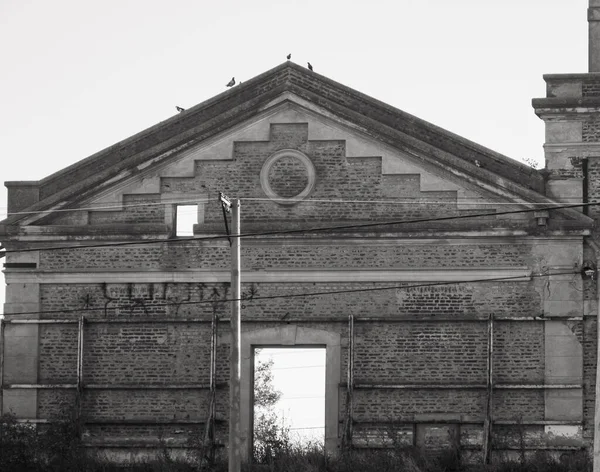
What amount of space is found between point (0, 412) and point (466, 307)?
8.86 metres

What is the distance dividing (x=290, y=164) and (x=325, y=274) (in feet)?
7.08

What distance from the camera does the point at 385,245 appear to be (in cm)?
3064

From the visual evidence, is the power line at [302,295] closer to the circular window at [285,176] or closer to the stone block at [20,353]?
the stone block at [20,353]

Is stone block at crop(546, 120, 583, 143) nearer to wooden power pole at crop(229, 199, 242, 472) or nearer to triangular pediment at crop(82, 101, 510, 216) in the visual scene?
triangular pediment at crop(82, 101, 510, 216)

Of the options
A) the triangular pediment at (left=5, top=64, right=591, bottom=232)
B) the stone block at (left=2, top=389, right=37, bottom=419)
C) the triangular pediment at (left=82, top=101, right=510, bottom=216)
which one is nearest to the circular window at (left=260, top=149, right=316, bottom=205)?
the triangular pediment at (left=5, top=64, right=591, bottom=232)

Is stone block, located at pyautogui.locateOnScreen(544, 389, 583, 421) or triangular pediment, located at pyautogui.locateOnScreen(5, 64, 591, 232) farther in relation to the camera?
triangular pediment, located at pyautogui.locateOnScreen(5, 64, 591, 232)

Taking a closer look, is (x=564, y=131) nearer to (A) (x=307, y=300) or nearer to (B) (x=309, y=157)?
(B) (x=309, y=157)

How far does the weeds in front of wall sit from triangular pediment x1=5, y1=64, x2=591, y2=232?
4.01m

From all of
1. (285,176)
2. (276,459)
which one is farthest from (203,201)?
(276,459)

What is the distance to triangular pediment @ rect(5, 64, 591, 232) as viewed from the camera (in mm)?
30609

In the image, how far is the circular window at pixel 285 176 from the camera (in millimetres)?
30906

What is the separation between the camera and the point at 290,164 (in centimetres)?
3095

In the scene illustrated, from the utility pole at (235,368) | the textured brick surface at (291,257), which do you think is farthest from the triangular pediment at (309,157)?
the utility pole at (235,368)

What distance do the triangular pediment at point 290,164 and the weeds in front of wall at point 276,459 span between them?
401cm
